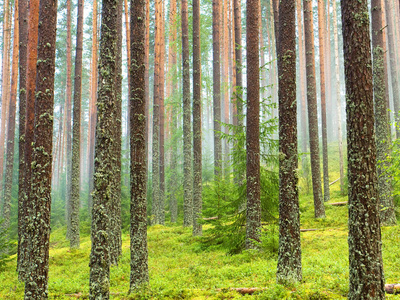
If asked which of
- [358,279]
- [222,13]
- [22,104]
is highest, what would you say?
[222,13]

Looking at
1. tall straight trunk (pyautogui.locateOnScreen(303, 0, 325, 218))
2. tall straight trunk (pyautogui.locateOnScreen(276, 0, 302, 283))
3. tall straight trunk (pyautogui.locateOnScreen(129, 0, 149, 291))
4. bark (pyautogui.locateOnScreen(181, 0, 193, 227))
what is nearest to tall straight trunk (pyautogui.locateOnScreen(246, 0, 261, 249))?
tall straight trunk (pyautogui.locateOnScreen(276, 0, 302, 283))

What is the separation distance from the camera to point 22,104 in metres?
10.2

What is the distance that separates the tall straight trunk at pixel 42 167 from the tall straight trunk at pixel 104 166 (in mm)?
1240

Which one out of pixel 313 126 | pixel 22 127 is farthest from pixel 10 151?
pixel 313 126

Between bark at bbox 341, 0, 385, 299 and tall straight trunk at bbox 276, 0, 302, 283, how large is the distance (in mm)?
1882

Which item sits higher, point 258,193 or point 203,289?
point 258,193

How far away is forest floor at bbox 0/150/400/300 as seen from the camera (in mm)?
6092

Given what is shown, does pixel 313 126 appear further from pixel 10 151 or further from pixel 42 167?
pixel 10 151

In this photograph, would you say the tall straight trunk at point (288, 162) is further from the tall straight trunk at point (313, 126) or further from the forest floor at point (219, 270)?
the tall straight trunk at point (313, 126)

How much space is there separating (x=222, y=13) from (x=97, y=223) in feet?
79.2

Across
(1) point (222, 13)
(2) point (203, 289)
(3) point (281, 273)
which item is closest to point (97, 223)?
(2) point (203, 289)

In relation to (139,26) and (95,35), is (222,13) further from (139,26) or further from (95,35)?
(139,26)

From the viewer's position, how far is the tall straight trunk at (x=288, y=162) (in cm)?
620

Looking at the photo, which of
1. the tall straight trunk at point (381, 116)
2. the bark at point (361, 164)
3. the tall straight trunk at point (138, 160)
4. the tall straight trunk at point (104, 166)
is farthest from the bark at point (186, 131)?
the bark at point (361, 164)
